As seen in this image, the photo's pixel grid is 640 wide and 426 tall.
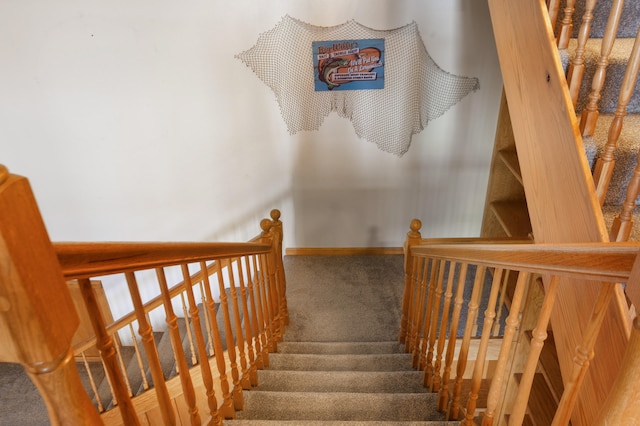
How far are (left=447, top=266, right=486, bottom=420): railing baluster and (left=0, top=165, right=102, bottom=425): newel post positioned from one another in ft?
3.69

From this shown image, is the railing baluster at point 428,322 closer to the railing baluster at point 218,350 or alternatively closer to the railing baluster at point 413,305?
the railing baluster at point 413,305

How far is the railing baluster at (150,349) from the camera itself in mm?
989

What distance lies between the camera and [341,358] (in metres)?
2.77

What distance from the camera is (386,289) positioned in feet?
13.0

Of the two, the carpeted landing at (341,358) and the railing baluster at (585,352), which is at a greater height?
the railing baluster at (585,352)

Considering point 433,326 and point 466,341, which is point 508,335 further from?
point 433,326

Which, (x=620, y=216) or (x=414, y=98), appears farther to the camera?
(x=414, y=98)

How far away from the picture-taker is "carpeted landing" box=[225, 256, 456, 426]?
197cm

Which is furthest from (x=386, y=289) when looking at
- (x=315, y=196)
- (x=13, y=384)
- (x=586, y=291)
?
(x=13, y=384)

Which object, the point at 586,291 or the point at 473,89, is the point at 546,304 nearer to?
the point at 586,291

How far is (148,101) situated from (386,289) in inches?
105

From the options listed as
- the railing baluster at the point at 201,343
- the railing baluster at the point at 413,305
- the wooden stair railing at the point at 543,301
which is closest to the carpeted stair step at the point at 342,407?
the wooden stair railing at the point at 543,301

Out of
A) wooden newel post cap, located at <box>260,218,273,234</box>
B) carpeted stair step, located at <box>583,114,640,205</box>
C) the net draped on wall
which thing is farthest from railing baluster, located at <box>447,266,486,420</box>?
the net draped on wall

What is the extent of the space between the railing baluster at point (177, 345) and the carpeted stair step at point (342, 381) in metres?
1.02
